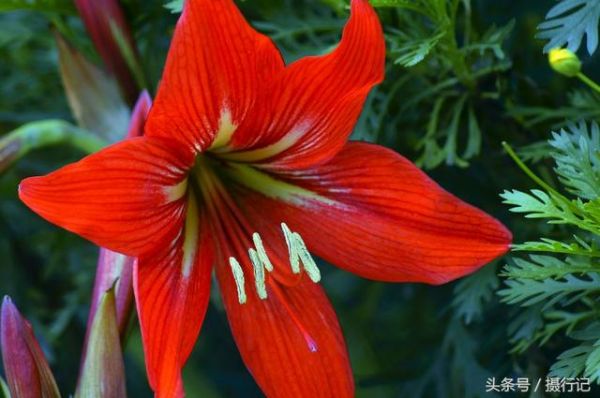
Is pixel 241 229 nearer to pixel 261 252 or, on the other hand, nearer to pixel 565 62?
pixel 261 252

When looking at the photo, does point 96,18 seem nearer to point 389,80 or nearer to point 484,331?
point 389,80

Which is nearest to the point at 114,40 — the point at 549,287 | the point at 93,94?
the point at 93,94

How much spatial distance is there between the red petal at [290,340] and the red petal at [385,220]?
36 mm

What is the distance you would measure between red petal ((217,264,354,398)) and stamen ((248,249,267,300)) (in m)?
0.02

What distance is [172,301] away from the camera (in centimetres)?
69

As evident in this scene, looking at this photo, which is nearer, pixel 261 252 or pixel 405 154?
pixel 261 252

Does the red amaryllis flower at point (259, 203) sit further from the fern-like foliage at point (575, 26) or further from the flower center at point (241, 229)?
the fern-like foliage at point (575, 26)

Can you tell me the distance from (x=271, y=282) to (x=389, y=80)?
186mm

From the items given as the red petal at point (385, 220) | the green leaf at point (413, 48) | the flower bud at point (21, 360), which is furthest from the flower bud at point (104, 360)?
the green leaf at point (413, 48)

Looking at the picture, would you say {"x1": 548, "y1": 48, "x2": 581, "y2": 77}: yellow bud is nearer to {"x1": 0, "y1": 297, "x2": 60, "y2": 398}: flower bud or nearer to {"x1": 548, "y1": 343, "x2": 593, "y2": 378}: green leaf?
{"x1": 548, "y1": 343, "x2": 593, "y2": 378}: green leaf

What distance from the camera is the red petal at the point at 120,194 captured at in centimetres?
62

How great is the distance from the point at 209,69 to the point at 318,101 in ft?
0.26

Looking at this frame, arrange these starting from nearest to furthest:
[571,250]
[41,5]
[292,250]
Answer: [571,250]
[292,250]
[41,5]

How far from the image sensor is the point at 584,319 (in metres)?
0.72
